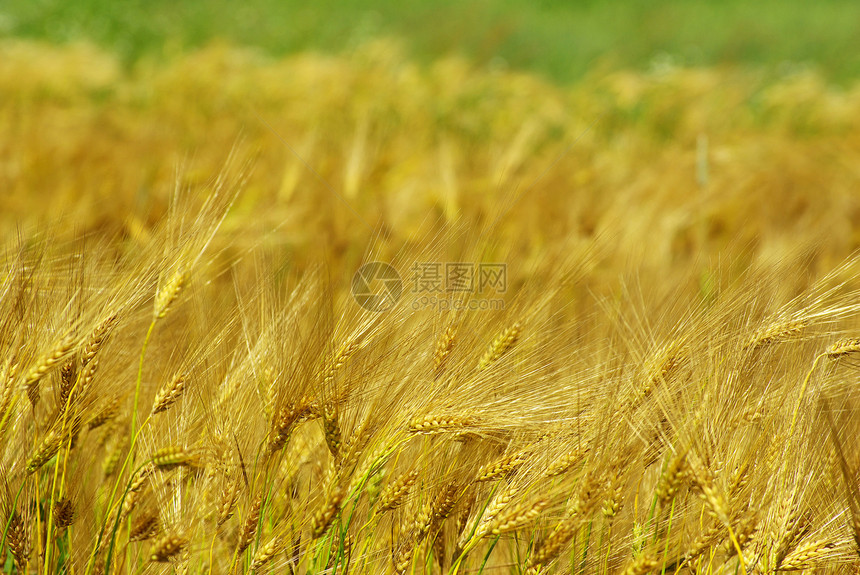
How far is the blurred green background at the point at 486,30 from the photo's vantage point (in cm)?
667

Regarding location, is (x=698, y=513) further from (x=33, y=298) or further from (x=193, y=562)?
(x=33, y=298)

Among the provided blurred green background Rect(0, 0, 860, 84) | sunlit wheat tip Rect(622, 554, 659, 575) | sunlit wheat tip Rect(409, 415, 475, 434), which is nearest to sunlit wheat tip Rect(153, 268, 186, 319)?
sunlit wheat tip Rect(409, 415, 475, 434)

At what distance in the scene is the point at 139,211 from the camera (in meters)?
2.35

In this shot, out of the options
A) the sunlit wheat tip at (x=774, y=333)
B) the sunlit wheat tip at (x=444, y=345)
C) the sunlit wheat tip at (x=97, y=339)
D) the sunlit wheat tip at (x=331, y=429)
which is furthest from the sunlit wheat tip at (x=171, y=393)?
the sunlit wheat tip at (x=774, y=333)

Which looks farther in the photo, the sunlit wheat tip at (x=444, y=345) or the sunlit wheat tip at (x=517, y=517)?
the sunlit wheat tip at (x=444, y=345)

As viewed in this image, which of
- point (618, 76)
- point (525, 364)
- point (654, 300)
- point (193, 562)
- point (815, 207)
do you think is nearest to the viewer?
point (193, 562)

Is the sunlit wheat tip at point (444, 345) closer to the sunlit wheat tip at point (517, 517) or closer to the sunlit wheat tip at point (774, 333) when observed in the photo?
the sunlit wheat tip at point (517, 517)

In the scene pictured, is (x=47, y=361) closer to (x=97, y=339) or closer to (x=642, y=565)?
(x=97, y=339)

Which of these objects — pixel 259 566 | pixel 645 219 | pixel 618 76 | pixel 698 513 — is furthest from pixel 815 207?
pixel 618 76

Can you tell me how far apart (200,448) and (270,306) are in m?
0.23

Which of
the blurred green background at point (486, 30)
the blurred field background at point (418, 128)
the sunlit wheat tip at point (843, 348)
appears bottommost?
the sunlit wheat tip at point (843, 348)

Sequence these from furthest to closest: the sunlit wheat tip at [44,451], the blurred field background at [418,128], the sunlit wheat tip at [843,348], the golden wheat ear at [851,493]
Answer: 1. the blurred field background at [418,128]
2. the sunlit wheat tip at [843,348]
3. the sunlit wheat tip at [44,451]
4. the golden wheat ear at [851,493]

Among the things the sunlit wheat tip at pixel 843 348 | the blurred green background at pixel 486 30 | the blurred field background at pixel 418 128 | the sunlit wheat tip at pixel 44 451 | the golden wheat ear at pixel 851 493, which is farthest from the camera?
the blurred green background at pixel 486 30

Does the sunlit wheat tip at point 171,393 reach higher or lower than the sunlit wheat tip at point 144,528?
higher
